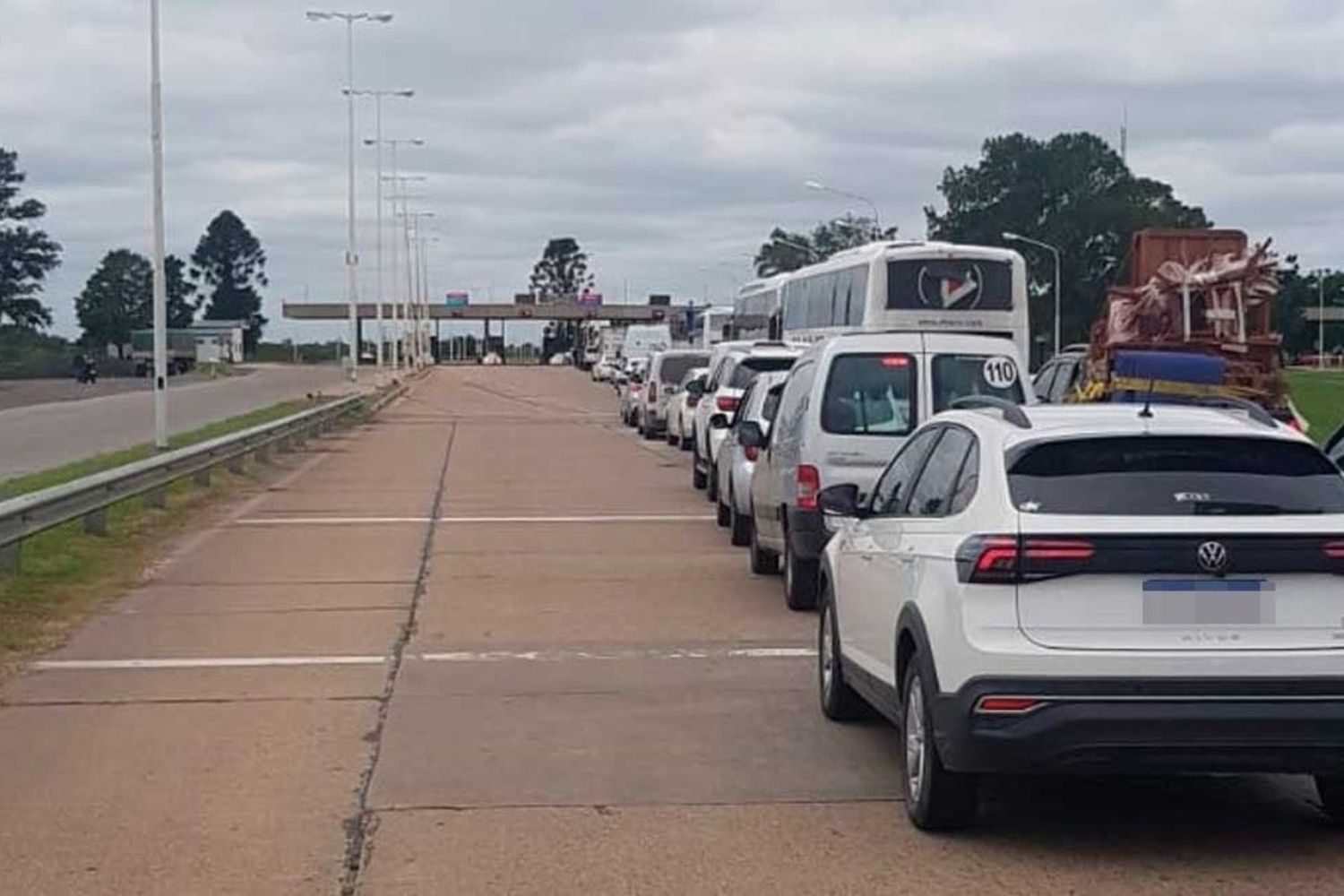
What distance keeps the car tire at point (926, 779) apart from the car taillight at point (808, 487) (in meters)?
6.31

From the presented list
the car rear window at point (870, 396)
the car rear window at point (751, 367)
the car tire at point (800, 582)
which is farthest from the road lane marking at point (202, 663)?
the car rear window at point (751, 367)

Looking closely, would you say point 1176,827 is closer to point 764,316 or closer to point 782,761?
point 782,761

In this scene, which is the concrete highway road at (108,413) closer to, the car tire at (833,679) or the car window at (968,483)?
Result: the car tire at (833,679)

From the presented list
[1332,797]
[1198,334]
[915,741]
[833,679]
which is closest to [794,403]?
[833,679]

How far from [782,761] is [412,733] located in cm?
184

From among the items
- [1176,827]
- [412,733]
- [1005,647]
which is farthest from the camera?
[412,733]

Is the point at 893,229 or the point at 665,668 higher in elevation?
the point at 893,229

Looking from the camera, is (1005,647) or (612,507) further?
(612,507)

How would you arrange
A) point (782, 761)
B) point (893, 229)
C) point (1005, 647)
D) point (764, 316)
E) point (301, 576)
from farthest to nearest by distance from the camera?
point (893, 229)
point (764, 316)
point (301, 576)
point (782, 761)
point (1005, 647)

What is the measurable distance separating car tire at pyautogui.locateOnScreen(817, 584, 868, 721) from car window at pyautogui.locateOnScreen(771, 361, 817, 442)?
4.60 m

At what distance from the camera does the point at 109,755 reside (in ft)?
31.7

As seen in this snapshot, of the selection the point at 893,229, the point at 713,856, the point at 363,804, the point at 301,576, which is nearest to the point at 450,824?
the point at 363,804

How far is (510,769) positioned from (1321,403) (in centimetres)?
5397

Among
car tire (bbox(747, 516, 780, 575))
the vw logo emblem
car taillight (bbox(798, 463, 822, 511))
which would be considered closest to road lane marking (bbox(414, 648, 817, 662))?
car taillight (bbox(798, 463, 822, 511))
